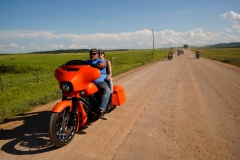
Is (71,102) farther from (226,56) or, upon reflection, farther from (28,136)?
(226,56)

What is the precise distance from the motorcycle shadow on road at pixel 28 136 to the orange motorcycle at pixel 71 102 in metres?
0.37

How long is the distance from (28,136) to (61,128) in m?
1.03

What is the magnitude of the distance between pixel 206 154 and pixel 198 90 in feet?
17.7

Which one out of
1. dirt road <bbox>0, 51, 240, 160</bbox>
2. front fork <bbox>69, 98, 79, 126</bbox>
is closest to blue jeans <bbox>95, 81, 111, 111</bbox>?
dirt road <bbox>0, 51, 240, 160</bbox>

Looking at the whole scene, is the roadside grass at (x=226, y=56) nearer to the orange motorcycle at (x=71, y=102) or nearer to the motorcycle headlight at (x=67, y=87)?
the orange motorcycle at (x=71, y=102)

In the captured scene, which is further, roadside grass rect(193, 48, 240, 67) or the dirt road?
roadside grass rect(193, 48, 240, 67)

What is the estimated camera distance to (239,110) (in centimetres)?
564

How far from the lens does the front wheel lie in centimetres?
344

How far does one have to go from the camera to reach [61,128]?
3705mm

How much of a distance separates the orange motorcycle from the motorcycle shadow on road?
37 centimetres

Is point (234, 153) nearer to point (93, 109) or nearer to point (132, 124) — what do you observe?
point (132, 124)

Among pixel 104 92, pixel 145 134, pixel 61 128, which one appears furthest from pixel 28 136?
pixel 145 134

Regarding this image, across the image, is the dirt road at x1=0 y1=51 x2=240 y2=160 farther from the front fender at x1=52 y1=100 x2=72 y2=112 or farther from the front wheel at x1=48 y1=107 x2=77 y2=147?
the front fender at x1=52 y1=100 x2=72 y2=112

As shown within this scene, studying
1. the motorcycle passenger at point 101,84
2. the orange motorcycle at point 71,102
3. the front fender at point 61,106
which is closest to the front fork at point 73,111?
the orange motorcycle at point 71,102
